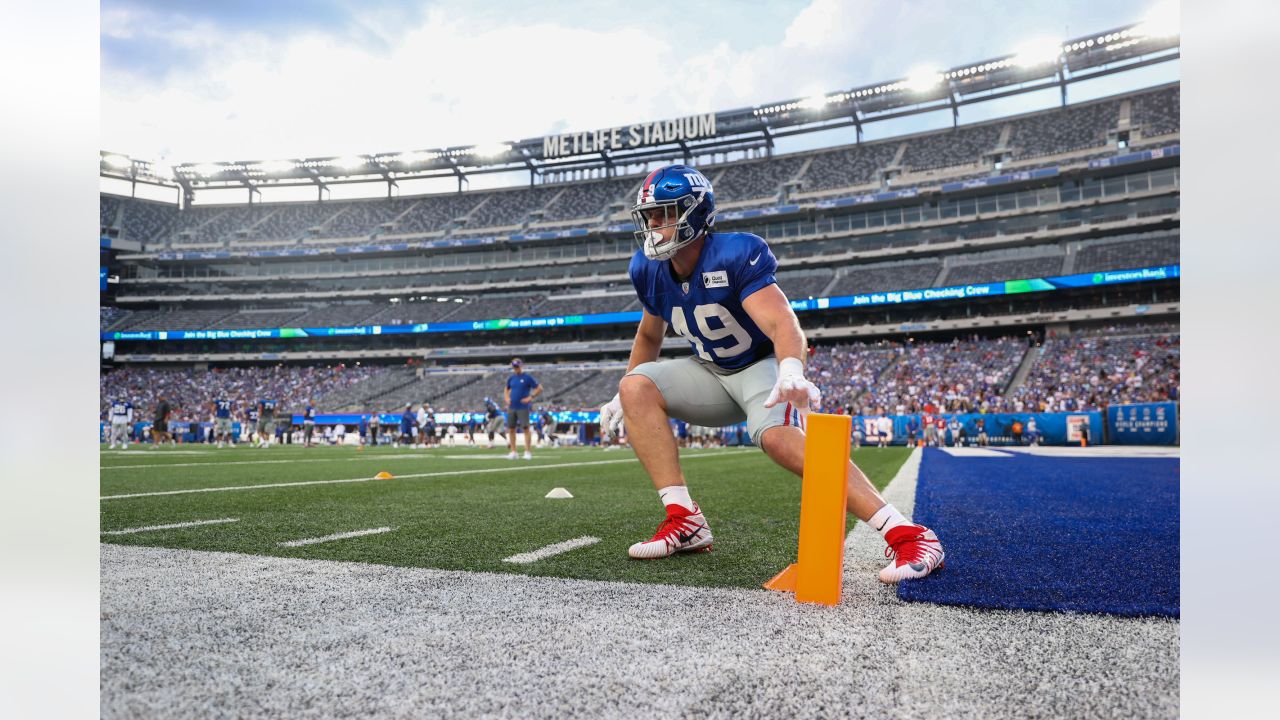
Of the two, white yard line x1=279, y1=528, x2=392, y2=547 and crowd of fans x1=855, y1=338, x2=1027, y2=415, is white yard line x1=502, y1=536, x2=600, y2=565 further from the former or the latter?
crowd of fans x1=855, y1=338, x2=1027, y2=415

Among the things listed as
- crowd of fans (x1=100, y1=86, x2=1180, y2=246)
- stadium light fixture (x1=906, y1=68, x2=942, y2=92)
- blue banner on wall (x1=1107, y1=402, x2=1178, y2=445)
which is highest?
stadium light fixture (x1=906, y1=68, x2=942, y2=92)

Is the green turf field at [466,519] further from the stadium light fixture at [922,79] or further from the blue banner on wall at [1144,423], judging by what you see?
the stadium light fixture at [922,79]

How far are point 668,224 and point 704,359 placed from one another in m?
0.66

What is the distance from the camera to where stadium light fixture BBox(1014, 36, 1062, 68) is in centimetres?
3291

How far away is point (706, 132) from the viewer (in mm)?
39469

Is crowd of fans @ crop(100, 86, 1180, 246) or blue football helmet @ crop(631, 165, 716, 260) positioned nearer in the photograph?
blue football helmet @ crop(631, 165, 716, 260)

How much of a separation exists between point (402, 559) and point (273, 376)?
43694 mm

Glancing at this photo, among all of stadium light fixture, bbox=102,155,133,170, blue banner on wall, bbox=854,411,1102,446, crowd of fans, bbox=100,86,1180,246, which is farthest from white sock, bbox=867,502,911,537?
stadium light fixture, bbox=102,155,133,170

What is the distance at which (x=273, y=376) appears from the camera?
135ft

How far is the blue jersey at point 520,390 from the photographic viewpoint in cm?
1267

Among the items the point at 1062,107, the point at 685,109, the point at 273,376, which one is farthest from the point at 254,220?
the point at 1062,107

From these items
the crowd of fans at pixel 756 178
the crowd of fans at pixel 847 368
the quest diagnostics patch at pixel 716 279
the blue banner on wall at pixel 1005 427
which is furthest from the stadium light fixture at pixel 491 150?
the quest diagnostics patch at pixel 716 279

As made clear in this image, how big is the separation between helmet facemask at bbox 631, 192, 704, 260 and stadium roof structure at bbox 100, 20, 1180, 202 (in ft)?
123
